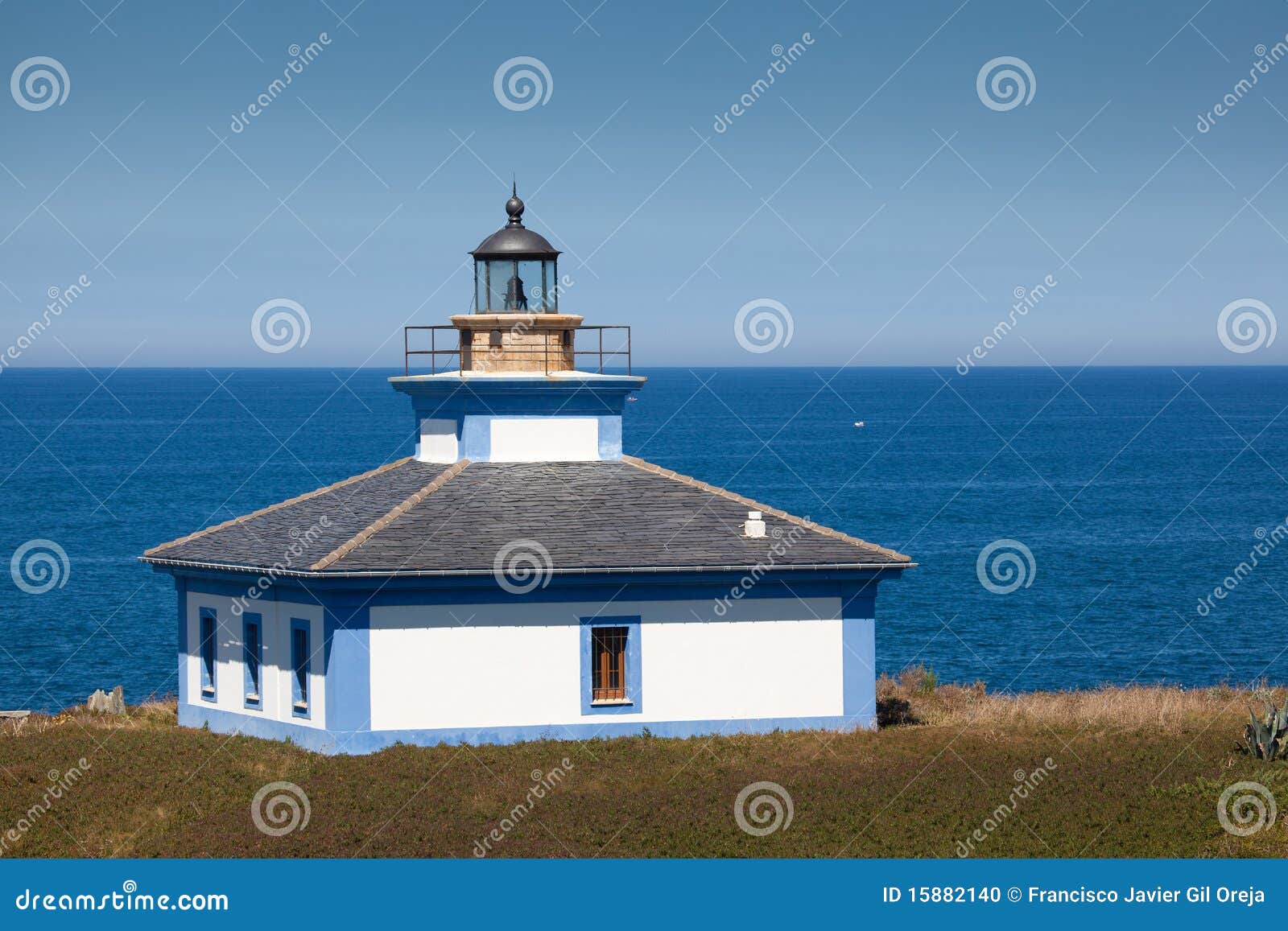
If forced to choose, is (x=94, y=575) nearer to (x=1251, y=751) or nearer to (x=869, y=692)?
(x=869, y=692)

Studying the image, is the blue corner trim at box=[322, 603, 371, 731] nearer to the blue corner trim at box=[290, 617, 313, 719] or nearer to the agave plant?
the blue corner trim at box=[290, 617, 313, 719]

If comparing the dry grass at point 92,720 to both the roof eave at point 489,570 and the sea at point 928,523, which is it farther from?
the sea at point 928,523

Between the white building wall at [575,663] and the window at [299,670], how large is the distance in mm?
1187

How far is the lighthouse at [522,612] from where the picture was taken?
23594 millimetres

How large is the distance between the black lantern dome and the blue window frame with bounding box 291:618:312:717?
21.6 feet

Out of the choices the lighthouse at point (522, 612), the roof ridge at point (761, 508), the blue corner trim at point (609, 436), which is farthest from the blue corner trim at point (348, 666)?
the blue corner trim at point (609, 436)

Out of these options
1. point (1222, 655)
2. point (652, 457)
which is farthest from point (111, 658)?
point (652, 457)

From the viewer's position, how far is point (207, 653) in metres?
25.9

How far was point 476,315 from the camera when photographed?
2772 cm

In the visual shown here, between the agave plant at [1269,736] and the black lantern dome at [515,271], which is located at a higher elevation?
the black lantern dome at [515,271]

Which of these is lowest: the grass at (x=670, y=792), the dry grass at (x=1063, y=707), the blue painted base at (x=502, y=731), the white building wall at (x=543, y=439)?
the grass at (x=670, y=792)

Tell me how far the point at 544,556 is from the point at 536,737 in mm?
2536

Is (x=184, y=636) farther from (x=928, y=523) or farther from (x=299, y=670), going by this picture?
(x=928, y=523)

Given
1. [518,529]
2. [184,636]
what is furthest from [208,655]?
[518,529]
